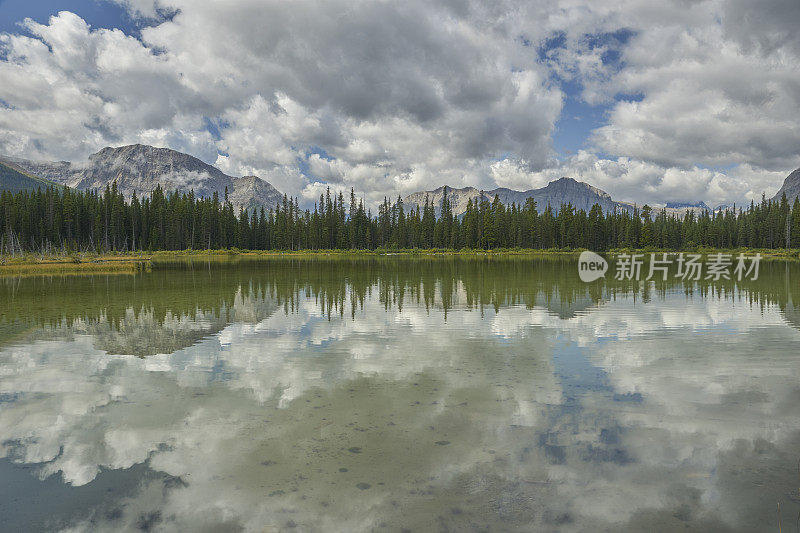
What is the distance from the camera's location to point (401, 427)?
27.8 ft

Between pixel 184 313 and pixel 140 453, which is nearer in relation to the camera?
pixel 140 453

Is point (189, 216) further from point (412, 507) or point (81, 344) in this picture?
point (412, 507)

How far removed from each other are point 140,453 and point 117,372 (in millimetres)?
5750

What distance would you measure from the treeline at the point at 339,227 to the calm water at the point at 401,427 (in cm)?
13243

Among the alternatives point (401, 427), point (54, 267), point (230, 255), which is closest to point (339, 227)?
point (230, 255)

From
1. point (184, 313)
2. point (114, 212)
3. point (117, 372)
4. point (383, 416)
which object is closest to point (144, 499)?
point (383, 416)

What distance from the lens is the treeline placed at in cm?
13091

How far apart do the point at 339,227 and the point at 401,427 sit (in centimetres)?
15988

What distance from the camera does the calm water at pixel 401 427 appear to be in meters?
5.95

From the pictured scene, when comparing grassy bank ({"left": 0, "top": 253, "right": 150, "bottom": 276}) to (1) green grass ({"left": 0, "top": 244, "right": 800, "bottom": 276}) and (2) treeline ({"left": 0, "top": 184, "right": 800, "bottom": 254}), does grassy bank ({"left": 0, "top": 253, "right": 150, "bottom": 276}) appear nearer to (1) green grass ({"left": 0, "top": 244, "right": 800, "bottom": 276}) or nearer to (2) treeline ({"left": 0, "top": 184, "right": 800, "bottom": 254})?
(1) green grass ({"left": 0, "top": 244, "right": 800, "bottom": 276})

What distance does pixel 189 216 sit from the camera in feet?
487

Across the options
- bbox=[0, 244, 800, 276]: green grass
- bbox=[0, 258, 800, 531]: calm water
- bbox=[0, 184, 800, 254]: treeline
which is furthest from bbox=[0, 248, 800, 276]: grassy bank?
bbox=[0, 258, 800, 531]: calm water

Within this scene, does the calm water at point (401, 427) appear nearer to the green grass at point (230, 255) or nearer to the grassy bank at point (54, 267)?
the grassy bank at point (54, 267)

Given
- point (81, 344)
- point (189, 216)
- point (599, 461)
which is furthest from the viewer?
point (189, 216)
